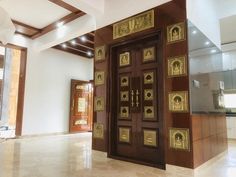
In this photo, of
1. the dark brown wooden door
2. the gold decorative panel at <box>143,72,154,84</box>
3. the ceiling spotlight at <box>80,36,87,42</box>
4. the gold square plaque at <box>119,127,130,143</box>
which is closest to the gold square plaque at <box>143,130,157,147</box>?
the dark brown wooden door

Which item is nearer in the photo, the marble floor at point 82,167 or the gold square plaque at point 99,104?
the marble floor at point 82,167

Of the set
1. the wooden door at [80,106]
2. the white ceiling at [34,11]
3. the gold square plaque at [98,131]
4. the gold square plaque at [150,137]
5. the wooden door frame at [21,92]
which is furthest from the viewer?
the wooden door at [80,106]

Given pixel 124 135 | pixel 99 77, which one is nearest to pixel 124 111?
pixel 124 135

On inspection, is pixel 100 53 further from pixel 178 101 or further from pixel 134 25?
pixel 178 101

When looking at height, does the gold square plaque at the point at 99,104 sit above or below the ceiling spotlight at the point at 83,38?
below

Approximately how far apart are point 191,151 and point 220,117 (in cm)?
202

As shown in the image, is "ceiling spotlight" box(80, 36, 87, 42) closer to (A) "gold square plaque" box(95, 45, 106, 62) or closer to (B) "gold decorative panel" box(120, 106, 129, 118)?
(A) "gold square plaque" box(95, 45, 106, 62)

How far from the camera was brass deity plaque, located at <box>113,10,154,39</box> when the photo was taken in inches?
148

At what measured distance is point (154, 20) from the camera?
3.69 m

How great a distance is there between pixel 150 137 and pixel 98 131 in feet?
4.24

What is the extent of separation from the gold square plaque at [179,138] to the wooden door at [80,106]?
5906mm

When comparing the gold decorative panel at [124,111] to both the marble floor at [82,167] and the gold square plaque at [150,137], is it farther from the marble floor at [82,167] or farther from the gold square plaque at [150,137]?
the marble floor at [82,167]

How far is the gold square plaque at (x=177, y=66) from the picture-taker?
3234 mm

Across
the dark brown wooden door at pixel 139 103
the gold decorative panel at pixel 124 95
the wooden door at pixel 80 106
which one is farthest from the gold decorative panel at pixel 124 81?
the wooden door at pixel 80 106
